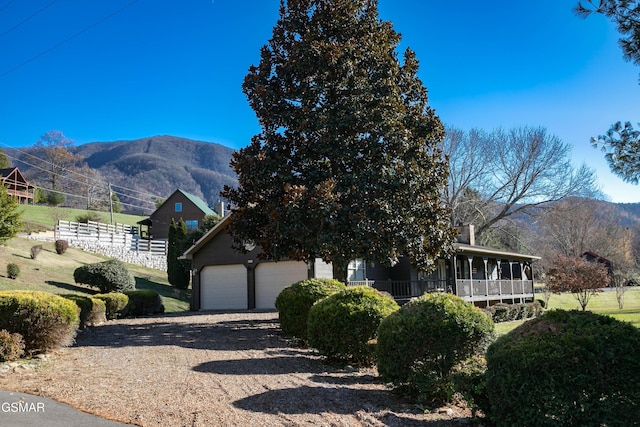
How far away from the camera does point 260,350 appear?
1012 centimetres

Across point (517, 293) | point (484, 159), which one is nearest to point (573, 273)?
point (517, 293)

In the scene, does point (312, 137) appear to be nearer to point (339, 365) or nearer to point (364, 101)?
point (364, 101)

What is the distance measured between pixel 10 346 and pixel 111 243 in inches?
1325

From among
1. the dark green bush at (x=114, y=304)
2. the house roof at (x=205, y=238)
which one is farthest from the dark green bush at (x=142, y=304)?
the house roof at (x=205, y=238)

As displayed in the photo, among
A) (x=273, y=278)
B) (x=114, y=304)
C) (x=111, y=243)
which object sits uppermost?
(x=111, y=243)

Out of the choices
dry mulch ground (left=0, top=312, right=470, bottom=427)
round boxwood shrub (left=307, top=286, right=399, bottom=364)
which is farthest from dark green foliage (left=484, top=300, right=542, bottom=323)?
dry mulch ground (left=0, top=312, right=470, bottom=427)

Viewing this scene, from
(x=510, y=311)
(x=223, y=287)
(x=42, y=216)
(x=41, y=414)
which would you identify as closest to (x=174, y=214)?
(x=42, y=216)

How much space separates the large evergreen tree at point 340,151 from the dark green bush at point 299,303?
123 centimetres

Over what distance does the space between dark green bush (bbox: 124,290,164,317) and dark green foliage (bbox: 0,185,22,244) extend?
7845mm

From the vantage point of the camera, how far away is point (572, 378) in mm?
4547

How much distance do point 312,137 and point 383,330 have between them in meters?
8.56

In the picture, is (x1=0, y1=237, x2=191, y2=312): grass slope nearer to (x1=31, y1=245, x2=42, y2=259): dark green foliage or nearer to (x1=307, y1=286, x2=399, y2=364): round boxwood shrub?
(x1=31, y1=245, x2=42, y2=259): dark green foliage

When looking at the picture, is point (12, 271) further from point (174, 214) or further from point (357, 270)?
point (174, 214)

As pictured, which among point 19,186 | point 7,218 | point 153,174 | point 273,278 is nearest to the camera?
point 7,218
